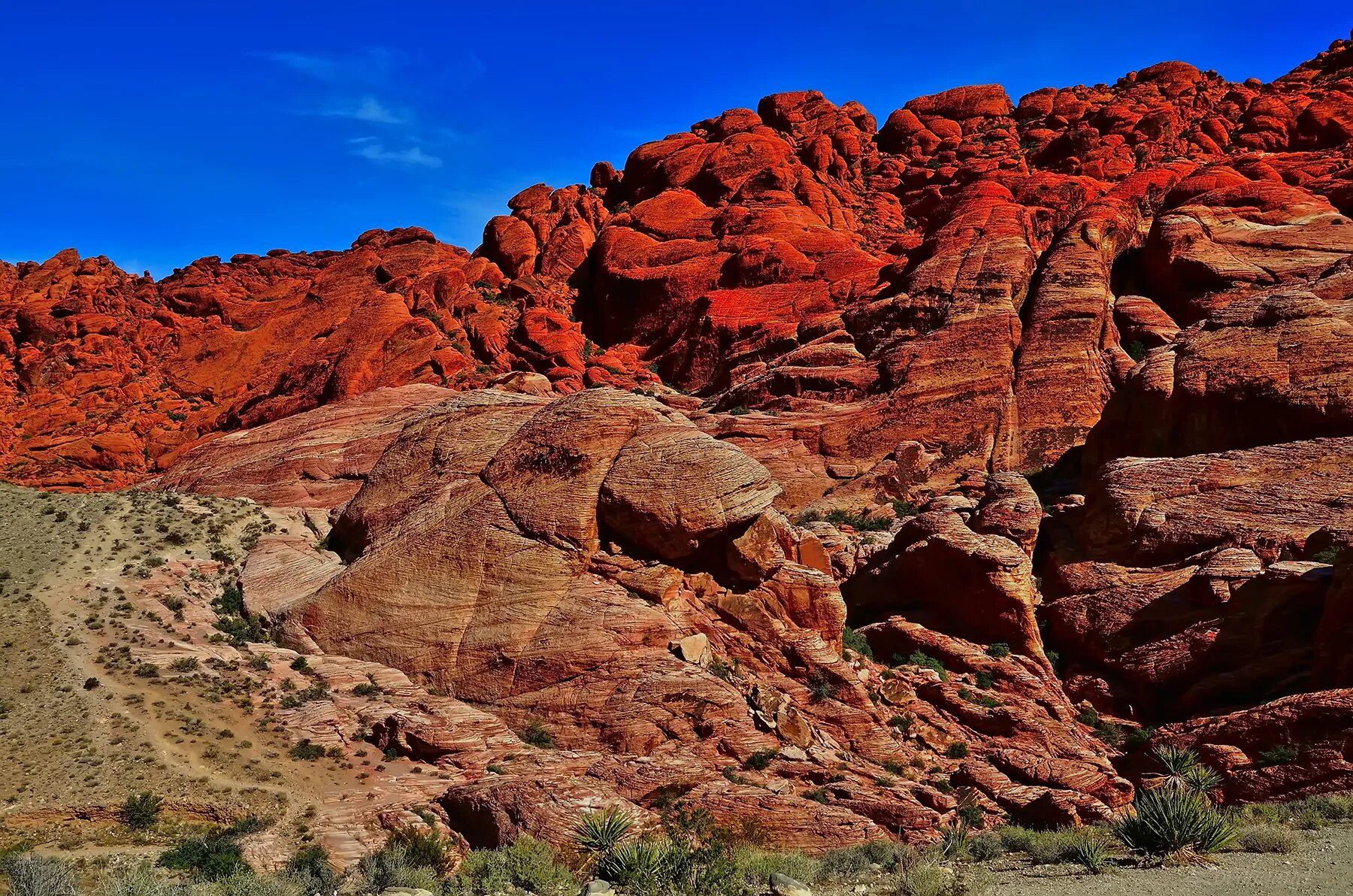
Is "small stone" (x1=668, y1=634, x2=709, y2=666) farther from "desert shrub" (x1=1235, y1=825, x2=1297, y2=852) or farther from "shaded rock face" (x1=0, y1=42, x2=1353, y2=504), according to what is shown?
"shaded rock face" (x1=0, y1=42, x2=1353, y2=504)

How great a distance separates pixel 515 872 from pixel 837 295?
4791cm

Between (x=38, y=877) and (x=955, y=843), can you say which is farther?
(x=955, y=843)

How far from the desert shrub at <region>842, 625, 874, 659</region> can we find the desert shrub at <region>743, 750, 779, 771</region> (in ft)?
24.9

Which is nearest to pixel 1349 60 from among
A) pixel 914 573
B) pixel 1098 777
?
pixel 914 573

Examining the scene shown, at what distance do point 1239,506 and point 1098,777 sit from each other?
1147 cm

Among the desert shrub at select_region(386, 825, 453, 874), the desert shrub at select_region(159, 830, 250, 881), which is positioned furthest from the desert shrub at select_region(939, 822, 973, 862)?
the desert shrub at select_region(159, 830, 250, 881)

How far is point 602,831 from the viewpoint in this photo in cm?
1983

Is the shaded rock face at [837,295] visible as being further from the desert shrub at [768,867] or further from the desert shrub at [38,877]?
the desert shrub at [38,877]

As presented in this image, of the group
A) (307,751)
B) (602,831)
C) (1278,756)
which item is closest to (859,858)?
(602,831)

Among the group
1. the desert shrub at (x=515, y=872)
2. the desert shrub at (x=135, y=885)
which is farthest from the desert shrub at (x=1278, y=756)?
the desert shrub at (x=135, y=885)

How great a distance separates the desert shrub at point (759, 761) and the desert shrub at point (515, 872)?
635 cm

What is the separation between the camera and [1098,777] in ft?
86.8

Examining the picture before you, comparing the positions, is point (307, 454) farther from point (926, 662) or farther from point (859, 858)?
point (859, 858)

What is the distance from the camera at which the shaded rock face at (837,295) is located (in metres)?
45.2
